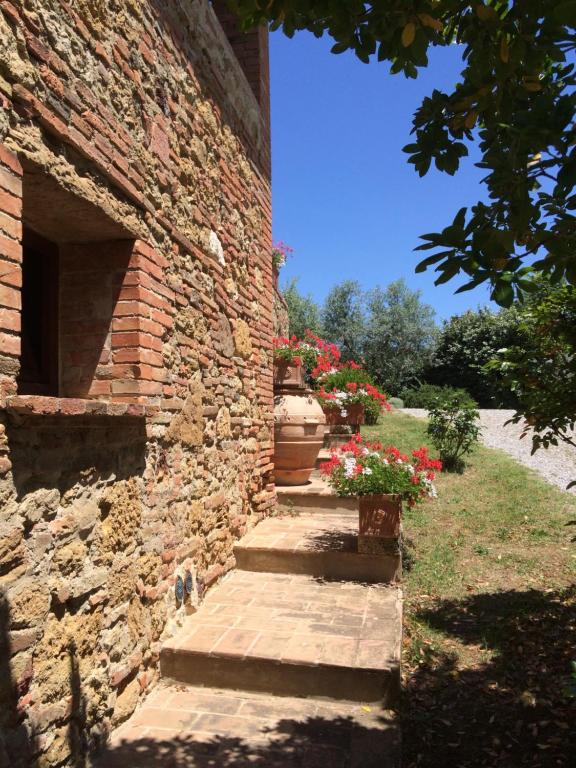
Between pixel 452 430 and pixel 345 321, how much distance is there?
51.2ft

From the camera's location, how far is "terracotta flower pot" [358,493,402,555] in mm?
4387

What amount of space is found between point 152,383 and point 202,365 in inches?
36.0

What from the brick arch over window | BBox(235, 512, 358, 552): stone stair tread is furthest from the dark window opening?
BBox(235, 512, 358, 552): stone stair tread

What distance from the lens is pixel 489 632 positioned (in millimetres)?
4090

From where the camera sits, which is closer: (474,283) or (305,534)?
(474,283)

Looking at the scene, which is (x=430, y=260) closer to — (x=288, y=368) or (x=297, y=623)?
(x=297, y=623)

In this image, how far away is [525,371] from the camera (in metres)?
3.96

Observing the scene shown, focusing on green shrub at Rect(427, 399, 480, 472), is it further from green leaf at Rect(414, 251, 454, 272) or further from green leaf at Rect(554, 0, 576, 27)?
green leaf at Rect(554, 0, 576, 27)

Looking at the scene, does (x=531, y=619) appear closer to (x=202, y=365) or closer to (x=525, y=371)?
(x=525, y=371)

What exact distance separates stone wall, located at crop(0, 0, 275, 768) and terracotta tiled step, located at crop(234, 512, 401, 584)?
196 mm

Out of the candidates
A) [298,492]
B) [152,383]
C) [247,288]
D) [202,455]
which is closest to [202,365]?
[202,455]

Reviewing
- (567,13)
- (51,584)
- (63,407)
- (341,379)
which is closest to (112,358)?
(63,407)

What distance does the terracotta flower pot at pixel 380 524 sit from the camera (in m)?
4.39

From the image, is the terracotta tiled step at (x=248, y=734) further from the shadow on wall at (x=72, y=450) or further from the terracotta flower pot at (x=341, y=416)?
the terracotta flower pot at (x=341, y=416)
